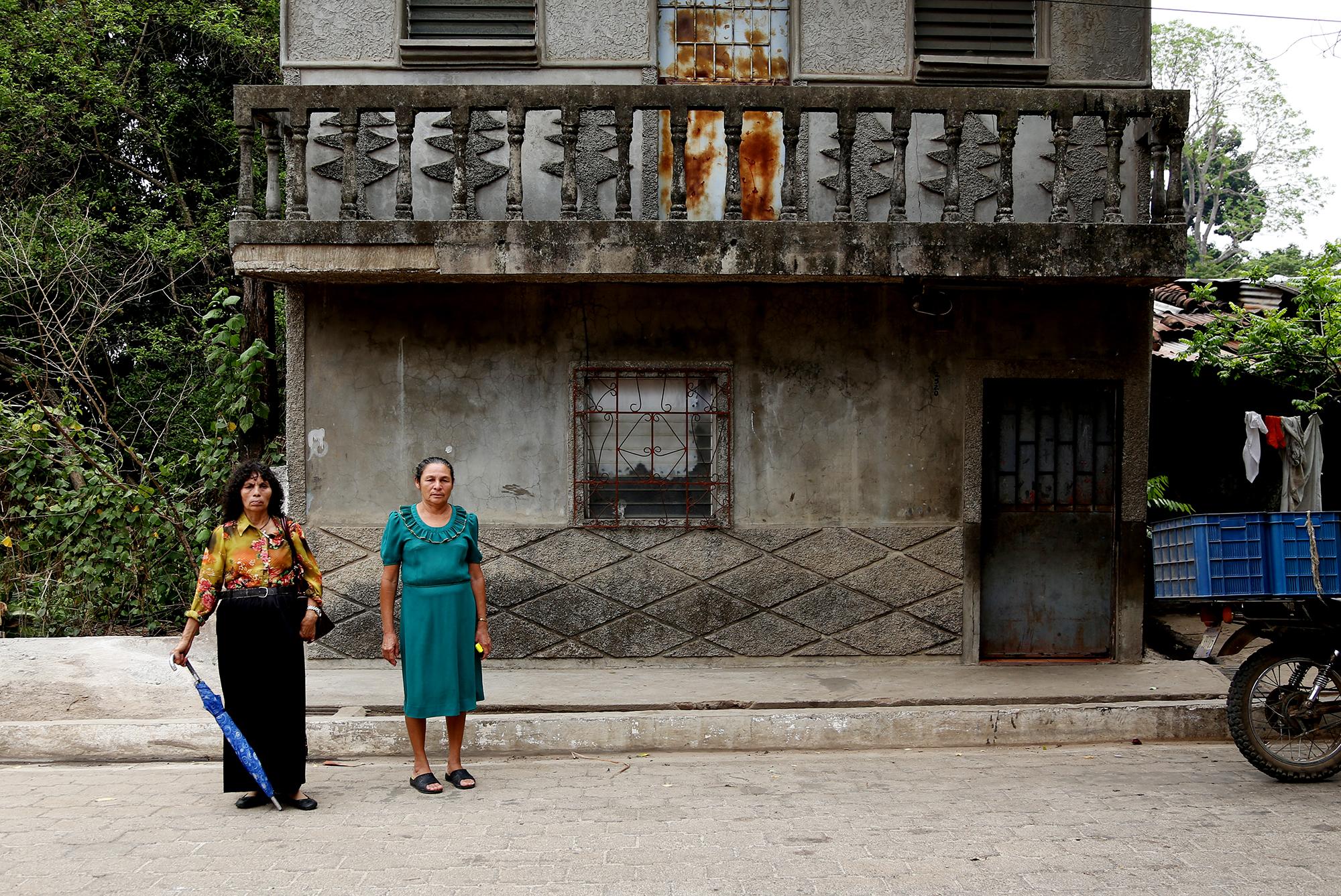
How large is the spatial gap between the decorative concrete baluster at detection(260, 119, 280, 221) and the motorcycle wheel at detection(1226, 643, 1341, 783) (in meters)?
6.42

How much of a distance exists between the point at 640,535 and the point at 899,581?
1924 mm

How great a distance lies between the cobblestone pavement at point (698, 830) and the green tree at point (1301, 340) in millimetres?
2822

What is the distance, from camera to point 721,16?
334 inches

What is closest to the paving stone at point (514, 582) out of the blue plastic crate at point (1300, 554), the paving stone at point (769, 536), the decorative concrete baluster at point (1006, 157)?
the paving stone at point (769, 536)

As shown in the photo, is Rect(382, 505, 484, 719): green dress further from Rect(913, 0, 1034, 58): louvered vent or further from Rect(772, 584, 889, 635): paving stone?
Rect(913, 0, 1034, 58): louvered vent

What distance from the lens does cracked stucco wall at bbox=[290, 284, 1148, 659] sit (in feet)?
27.0

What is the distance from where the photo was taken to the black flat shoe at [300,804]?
211 inches

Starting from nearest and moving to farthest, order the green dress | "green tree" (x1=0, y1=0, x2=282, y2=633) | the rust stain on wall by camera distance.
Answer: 1. the green dress
2. the rust stain on wall
3. "green tree" (x1=0, y1=0, x2=282, y2=633)

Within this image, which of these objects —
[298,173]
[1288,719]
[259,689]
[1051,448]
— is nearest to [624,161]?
[298,173]

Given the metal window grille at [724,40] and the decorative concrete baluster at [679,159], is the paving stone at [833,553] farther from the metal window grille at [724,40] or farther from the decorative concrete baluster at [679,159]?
the metal window grille at [724,40]

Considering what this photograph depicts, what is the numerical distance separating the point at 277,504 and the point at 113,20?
10294 mm

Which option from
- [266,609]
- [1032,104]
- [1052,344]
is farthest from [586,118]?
[266,609]

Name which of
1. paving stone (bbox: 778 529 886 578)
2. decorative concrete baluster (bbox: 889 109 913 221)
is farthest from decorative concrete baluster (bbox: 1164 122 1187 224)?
paving stone (bbox: 778 529 886 578)

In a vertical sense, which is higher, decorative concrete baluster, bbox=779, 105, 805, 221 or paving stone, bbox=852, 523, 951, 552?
decorative concrete baluster, bbox=779, 105, 805, 221
